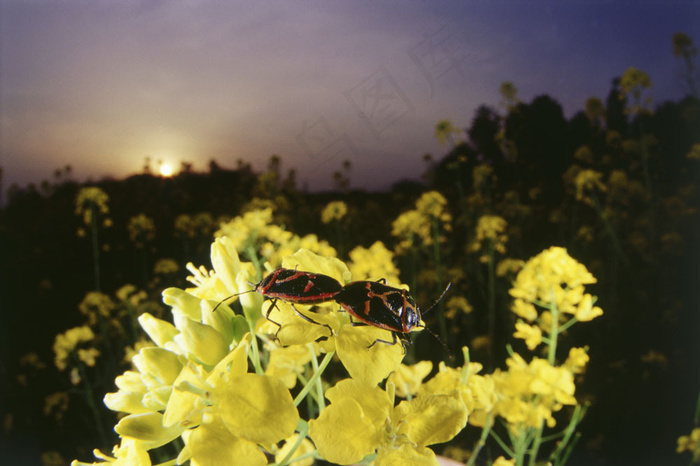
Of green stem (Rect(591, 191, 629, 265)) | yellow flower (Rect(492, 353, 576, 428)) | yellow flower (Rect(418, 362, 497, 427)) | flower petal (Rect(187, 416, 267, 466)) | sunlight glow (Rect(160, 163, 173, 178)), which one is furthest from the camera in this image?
sunlight glow (Rect(160, 163, 173, 178))

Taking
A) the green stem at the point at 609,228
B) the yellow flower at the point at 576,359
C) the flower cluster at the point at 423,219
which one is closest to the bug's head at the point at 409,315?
the yellow flower at the point at 576,359

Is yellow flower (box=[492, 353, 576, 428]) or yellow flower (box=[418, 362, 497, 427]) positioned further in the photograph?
yellow flower (box=[492, 353, 576, 428])

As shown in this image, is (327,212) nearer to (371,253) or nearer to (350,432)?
(371,253)

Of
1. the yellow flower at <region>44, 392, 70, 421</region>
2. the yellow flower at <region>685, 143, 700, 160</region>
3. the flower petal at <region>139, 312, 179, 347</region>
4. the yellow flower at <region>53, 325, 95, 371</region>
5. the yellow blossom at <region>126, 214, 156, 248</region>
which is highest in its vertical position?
the yellow blossom at <region>126, 214, 156, 248</region>

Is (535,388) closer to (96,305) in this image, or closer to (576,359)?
(576,359)

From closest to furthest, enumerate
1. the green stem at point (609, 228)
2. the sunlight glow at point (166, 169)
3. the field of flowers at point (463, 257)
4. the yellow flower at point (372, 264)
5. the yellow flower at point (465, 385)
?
1. the yellow flower at point (465, 385)
2. the yellow flower at point (372, 264)
3. the green stem at point (609, 228)
4. the field of flowers at point (463, 257)
5. the sunlight glow at point (166, 169)

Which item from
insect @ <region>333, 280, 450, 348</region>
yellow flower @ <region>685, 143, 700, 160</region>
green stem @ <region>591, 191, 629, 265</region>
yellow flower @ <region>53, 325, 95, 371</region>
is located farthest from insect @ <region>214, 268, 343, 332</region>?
yellow flower @ <region>685, 143, 700, 160</region>

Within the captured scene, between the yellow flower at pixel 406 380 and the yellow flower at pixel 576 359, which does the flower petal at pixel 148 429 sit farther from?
the yellow flower at pixel 576 359

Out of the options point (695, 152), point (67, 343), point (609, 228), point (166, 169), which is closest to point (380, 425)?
point (609, 228)

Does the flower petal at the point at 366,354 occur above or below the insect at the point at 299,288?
below

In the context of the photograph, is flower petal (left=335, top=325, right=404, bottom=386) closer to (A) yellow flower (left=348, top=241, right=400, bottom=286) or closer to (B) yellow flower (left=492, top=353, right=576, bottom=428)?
(B) yellow flower (left=492, top=353, right=576, bottom=428)
